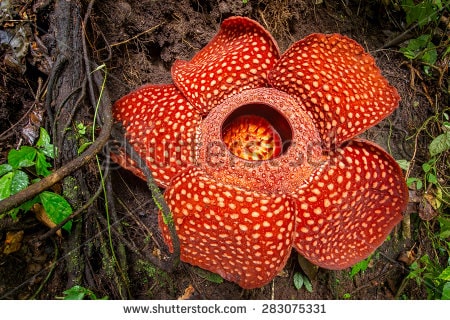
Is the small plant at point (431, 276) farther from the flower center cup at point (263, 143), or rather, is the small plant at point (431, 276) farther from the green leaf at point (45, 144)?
the green leaf at point (45, 144)

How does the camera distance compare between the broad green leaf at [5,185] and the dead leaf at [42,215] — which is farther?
the dead leaf at [42,215]

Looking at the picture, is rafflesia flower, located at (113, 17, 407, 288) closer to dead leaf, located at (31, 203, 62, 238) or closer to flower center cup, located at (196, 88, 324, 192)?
flower center cup, located at (196, 88, 324, 192)

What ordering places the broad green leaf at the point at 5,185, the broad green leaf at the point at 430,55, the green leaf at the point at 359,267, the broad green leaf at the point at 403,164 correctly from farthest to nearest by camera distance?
the broad green leaf at the point at 430,55 < the broad green leaf at the point at 403,164 < the green leaf at the point at 359,267 < the broad green leaf at the point at 5,185

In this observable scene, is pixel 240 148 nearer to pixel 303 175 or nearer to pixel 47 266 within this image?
pixel 303 175

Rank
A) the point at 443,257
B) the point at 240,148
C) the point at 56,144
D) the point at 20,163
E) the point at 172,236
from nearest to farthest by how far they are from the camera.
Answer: the point at 172,236 < the point at 20,163 < the point at 56,144 < the point at 240,148 < the point at 443,257

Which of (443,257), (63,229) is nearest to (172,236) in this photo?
(63,229)

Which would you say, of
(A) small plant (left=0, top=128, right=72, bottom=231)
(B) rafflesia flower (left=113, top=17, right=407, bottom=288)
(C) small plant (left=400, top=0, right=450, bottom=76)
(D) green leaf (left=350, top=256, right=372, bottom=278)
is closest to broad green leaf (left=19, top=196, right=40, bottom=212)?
(A) small plant (left=0, top=128, right=72, bottom=231)

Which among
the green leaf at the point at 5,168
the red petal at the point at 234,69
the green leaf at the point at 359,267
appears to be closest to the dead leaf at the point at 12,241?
the green leaf at the point at 5,168
